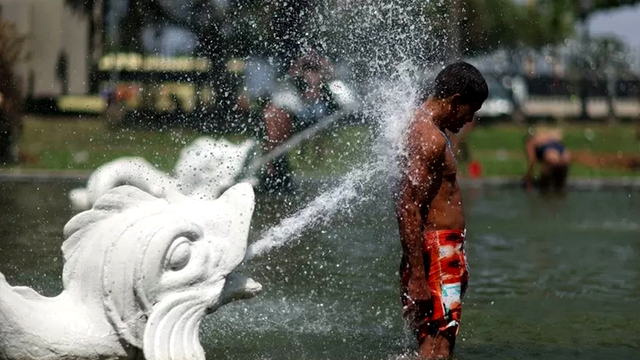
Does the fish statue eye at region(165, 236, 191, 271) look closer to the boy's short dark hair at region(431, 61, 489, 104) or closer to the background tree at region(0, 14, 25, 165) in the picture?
the boy's short dark hair at region(431, 61, 489, 104)

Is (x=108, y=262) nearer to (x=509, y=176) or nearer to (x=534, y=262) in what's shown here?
(x=534, y=262)

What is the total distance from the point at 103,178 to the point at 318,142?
5.05 metres

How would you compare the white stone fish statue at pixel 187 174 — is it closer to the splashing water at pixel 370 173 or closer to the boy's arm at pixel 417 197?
the splashing water at pixel 370 173

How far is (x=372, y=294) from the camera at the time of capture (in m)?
7.21

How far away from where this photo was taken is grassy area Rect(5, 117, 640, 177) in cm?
847

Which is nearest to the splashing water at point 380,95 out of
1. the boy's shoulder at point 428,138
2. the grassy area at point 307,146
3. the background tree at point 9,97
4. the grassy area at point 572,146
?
the boy's shoulder at point 428,138

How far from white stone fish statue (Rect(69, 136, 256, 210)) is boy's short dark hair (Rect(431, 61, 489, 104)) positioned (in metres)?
0.95

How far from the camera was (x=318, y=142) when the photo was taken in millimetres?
10219

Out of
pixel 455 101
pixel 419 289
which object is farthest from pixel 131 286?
pixel 455 101

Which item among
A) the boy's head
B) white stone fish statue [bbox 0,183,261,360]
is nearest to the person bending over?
the boy's head

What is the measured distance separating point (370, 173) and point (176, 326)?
1662mm

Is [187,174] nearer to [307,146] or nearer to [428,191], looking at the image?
[428,191]

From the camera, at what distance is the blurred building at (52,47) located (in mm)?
20109

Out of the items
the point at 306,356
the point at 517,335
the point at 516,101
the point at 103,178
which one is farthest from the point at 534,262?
the point at 516,101
